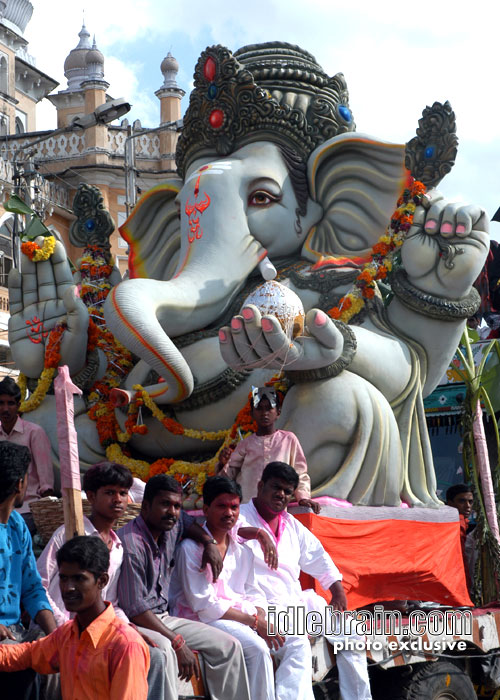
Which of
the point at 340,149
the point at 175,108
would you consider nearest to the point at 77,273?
the point at 340,149

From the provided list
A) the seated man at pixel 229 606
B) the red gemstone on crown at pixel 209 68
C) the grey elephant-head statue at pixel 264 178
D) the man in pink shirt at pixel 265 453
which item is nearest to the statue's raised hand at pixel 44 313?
the grey elephant-head statue at pixel 264 178

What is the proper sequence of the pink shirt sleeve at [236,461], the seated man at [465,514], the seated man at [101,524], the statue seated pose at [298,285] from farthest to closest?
the seated man at [465,514] < the statue seated pose at [298,285] < the pink shirt sleeve at [236,461] < the seated man at [101,524]

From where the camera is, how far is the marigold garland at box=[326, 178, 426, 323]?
675 cm

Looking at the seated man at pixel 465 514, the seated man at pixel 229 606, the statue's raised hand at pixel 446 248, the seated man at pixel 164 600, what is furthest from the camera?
the seated man at pixel 465 514

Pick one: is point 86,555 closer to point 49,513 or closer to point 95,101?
point 49,513

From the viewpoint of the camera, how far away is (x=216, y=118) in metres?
7.29

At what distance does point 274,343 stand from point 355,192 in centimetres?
194

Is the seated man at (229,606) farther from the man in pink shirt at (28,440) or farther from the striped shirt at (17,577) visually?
the man in pink shirt at (28,440)

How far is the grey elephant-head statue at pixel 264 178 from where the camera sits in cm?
697

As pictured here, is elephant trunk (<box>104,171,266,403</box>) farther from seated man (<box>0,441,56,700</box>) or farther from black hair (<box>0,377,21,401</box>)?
seated man (<box>0,441,56,700</box>)

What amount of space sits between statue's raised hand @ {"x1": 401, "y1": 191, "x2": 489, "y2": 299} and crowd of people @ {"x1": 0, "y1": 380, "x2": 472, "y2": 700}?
2.28 meters

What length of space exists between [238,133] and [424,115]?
46.8 inches

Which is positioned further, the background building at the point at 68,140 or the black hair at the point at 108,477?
the background building at the point at 68,140

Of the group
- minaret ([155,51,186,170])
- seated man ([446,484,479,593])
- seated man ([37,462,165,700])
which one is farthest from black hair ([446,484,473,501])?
minaret ([155,51,186,170])
